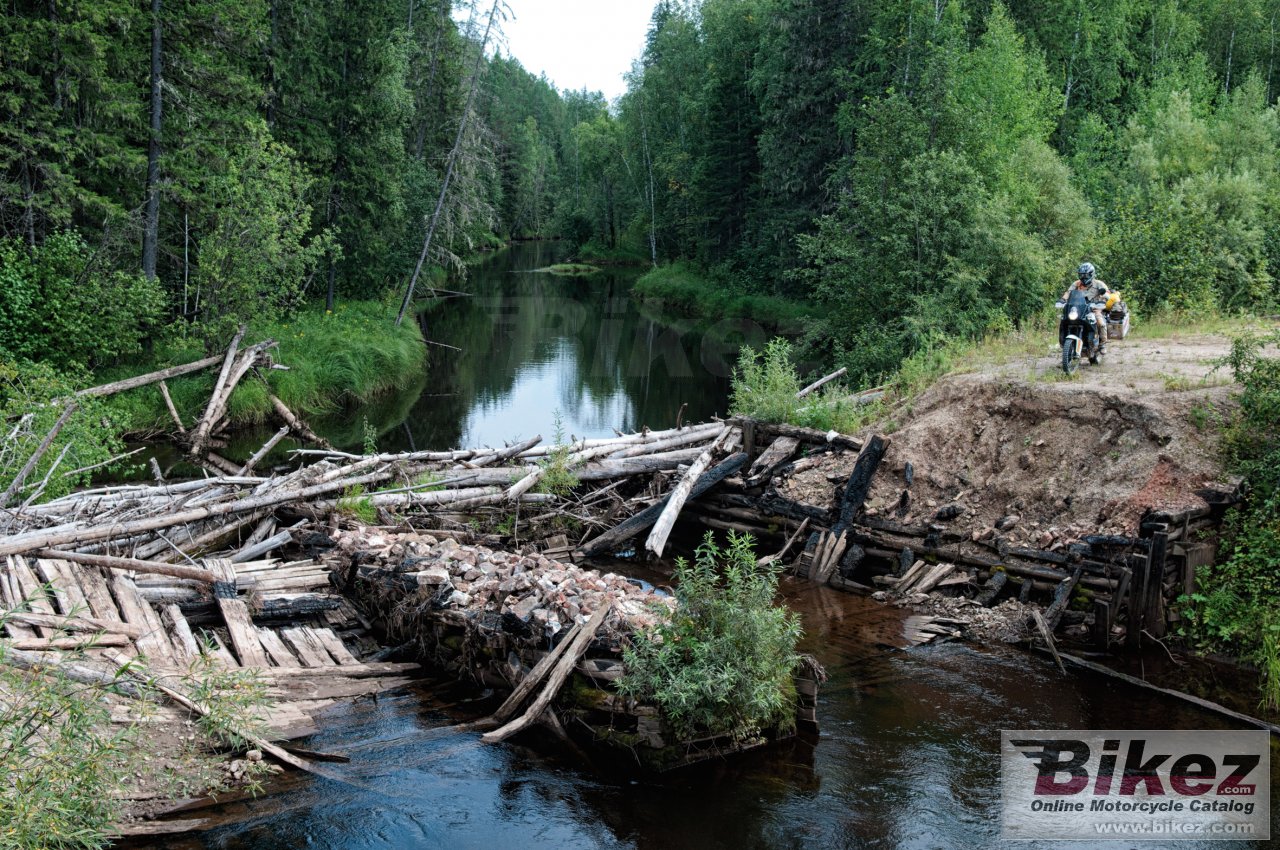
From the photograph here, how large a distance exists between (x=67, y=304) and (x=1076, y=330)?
20.5 meters

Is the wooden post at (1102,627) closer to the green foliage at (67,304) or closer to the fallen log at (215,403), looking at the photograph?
the fallen log at (215,403)

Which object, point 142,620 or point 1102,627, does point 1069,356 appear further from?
point 142,620

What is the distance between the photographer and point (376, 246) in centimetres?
3266

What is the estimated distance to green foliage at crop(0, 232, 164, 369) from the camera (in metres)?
19.7

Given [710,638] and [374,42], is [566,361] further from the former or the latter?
[710,638]

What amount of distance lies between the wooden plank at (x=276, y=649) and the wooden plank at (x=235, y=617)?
3.4 inches

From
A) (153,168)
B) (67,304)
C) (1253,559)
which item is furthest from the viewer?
(153,168)

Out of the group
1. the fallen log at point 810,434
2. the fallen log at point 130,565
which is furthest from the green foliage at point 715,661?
the fallen log at point 810,434

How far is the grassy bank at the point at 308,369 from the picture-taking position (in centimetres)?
2186

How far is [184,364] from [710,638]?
19.1 meters

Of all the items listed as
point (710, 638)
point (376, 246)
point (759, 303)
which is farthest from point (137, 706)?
point (759, 303)

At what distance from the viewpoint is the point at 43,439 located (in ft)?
43.4

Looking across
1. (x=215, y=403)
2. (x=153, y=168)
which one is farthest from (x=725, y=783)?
(x=153, y=168)

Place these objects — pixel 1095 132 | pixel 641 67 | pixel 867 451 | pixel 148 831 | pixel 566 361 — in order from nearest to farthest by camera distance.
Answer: pixel 148 831, pixel 867 451, pixel 566 361, pixel 1095 132, pixel 641 67
